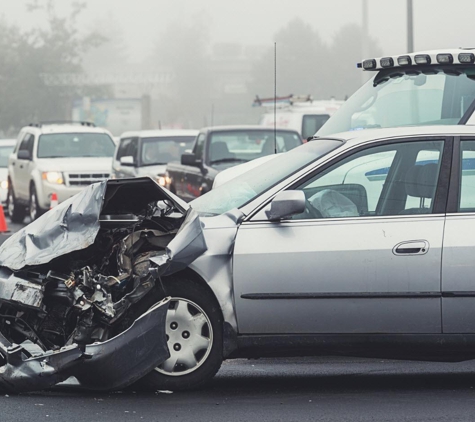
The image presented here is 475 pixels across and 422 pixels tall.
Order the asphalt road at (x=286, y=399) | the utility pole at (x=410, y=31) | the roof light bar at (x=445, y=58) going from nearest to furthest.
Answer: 1. the asphalt road at (x=286, y=399)
2. the roof light bar at (x=445, y=58)
3. the utility pole at (x=410, y=31)

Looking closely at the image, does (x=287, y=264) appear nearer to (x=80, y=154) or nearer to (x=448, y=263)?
(x=448, y=263)

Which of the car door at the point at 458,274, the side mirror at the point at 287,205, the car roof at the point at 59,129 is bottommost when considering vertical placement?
the car roof at the point at 59,129

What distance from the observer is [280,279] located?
6809 mm

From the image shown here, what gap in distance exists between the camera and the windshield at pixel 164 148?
21.0 metres

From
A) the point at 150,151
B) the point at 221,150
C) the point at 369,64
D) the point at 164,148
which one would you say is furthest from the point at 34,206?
the point at 369,64

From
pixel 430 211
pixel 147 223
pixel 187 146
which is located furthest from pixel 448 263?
pixel 187 146

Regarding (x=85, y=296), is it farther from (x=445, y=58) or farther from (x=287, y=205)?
(x=445, y=58)

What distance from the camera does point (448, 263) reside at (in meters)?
6.81

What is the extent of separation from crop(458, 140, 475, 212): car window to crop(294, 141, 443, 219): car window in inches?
5.6

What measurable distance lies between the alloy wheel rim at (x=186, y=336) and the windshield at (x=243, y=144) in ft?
33.7

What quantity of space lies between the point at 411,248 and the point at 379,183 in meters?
0.49

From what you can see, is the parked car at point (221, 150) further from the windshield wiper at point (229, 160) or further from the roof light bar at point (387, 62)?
the roof light bar at point (387, 62)

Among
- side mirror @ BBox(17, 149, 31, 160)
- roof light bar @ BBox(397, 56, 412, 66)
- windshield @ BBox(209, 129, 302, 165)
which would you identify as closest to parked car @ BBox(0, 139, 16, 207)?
side mirror @ BBox(17, 149, 31, 160)

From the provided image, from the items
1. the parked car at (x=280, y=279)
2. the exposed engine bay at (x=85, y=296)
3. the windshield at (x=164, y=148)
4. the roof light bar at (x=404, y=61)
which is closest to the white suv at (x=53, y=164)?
the windshield at (x=164, y=148)
